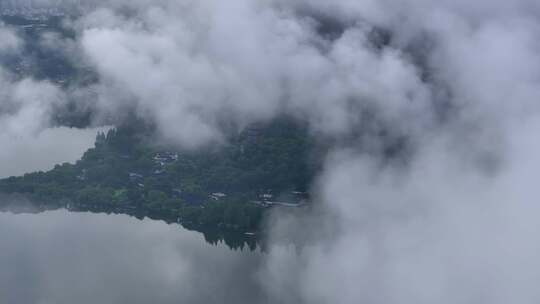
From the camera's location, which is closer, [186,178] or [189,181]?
[189,181]

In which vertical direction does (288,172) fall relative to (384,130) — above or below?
below

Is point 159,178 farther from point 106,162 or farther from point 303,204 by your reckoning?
point 303,204

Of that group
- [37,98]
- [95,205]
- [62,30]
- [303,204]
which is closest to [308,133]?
[303,204]

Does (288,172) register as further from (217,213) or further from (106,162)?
(106,162)

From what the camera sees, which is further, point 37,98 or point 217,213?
point 37,98

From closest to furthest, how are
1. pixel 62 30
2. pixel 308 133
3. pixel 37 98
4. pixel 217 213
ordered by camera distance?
pixel 217 213 < pixel 308 133 < pixel 37 98 < pixel 62 30

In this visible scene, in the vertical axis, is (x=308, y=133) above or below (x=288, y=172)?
above

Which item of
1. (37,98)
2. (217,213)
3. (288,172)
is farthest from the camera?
(37,98)

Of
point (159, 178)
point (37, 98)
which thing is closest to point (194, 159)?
point (159, 178)

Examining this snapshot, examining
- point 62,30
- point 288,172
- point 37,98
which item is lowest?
point 288,172
